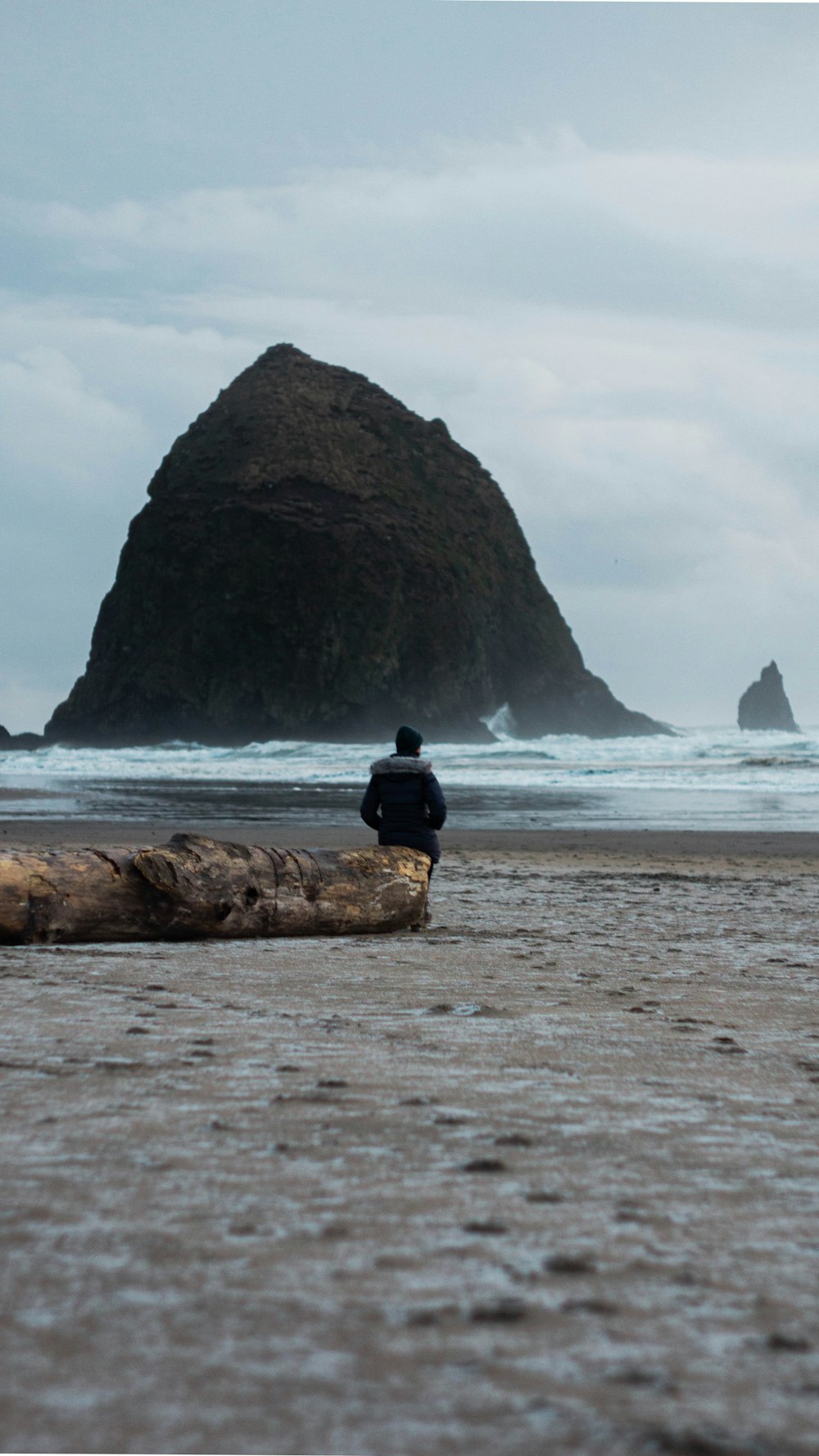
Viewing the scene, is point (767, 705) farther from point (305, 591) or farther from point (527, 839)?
point (527, 839)

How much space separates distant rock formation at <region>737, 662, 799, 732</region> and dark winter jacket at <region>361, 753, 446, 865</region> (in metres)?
124

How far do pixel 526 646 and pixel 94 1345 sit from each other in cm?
7925

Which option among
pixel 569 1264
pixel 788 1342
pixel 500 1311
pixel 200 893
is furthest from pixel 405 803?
pixel 788 1342

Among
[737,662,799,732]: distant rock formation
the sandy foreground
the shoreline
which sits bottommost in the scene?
the shoreline

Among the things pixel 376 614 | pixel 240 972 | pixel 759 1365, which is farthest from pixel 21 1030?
pixel 376 614

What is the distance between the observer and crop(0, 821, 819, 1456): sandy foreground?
1.49m

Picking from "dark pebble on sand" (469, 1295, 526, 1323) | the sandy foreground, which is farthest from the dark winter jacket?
"dark pebble on sand" (469, 1295, 526, 1323)

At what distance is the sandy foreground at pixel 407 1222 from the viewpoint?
1488mm

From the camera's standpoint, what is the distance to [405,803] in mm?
7430

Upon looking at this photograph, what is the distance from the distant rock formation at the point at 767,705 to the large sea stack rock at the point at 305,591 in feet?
177

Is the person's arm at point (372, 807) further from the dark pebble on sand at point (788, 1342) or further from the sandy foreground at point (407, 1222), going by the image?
the dark pebble on sand at point (788, 1342)

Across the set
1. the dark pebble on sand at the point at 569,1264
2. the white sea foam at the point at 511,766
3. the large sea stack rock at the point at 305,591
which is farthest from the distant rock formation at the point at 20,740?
the dark pebble on sand at the point at 569,1264

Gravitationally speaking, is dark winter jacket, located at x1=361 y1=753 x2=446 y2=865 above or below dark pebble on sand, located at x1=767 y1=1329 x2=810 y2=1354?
above

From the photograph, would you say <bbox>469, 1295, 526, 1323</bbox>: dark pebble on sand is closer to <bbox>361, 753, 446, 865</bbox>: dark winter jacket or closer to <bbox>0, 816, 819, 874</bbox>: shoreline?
<bbox>361, 753, 446, 865</bbox>: dark winter jacket
